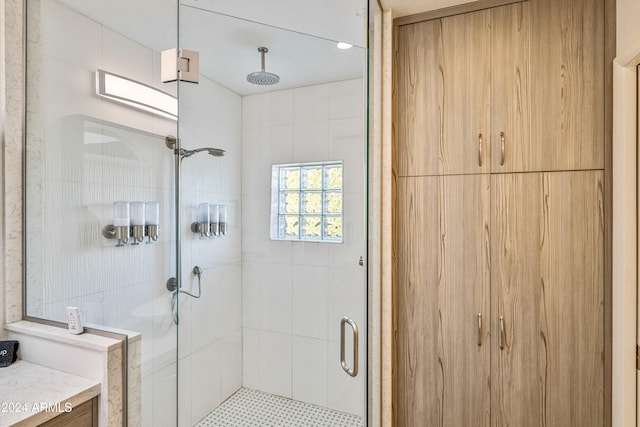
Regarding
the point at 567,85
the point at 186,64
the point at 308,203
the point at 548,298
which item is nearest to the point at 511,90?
the point at 567,85

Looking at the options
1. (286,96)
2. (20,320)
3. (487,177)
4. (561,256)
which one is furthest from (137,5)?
(561,256)

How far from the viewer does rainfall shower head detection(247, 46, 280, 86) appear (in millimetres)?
1283

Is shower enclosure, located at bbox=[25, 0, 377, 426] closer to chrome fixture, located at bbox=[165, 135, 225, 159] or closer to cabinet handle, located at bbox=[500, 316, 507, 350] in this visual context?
chrome fixture, located at bbox=[165, 135, 225, 159]

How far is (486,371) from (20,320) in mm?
2025

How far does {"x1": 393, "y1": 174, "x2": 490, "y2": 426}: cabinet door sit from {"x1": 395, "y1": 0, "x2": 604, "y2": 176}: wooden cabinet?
0.13m

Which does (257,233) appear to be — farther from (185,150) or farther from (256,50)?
(256,50)

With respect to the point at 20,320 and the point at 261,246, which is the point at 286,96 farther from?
the point at 20,320

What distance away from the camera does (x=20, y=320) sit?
1.47 meters

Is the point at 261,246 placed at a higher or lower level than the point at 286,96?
lower

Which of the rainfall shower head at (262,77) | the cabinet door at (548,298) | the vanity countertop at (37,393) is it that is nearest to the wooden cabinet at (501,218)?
the cabinet door at (548,298)

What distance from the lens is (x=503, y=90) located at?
1.51m

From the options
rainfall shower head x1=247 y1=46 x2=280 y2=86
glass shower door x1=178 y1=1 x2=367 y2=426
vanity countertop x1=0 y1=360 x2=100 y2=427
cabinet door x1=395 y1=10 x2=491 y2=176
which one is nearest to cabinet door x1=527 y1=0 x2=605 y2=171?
cabinet door x1=395 y1=10 x2=491 y2=176

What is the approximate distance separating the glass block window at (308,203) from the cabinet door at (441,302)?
50 centimetres

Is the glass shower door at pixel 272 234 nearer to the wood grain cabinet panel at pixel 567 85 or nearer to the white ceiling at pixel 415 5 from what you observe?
the white ceiling at pixel 415 5
